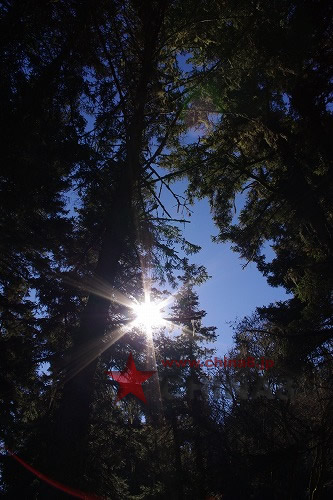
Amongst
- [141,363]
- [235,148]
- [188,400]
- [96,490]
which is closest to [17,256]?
[141,363]

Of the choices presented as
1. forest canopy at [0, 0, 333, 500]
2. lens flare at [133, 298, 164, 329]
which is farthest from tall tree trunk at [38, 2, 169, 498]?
lens flare at [133, 298, 164, 329]

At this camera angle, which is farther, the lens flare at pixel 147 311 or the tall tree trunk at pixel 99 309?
the lens flare at pixel 147 311

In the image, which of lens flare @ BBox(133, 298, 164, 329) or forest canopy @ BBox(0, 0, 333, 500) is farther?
lens flare @ BBox(133, 298, 164, 329)

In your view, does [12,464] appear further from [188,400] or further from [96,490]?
[188,400]

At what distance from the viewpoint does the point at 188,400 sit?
58.4ft

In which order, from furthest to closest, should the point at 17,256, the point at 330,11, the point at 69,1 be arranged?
the point at 17,256, the point at 330,11, the point at 69,1

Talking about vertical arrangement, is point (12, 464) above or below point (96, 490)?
above

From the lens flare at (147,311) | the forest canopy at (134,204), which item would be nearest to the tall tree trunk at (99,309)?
the forest canopy at (134,204)

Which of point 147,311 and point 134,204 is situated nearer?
point 134,204

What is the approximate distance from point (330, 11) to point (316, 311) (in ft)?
19.6

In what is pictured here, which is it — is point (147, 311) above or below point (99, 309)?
above

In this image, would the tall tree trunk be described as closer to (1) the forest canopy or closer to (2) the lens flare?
(1) the forest canopy

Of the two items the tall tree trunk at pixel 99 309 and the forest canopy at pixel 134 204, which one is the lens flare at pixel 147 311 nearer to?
the forest canopy at pixel 134 204

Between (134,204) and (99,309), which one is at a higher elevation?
(134,204)
